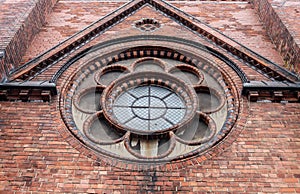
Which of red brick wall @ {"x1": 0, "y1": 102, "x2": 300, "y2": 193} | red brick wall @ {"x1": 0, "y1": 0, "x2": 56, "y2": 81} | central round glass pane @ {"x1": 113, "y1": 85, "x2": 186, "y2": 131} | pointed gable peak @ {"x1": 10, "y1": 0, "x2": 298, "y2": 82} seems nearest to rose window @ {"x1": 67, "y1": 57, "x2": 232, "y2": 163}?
central round glass pane @ {"x1": 113, "y1": 85, "x2": 186, "y2": 131}

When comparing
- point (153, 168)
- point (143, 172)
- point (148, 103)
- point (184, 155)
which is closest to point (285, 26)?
point (148, 103)

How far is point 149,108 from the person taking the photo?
26.0 feet

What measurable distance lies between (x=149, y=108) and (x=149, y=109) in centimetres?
3

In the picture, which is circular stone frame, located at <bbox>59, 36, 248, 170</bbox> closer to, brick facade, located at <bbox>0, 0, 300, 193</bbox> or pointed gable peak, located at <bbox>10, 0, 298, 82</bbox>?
brick facade, located at <bbox>0, 0, 300, 193</bbox>

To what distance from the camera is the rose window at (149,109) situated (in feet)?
22.8

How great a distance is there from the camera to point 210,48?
Answer: 9180 mm

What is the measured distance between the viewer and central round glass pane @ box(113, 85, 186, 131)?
753 cm

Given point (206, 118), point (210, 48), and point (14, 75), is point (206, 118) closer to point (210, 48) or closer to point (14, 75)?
point (210, 48)

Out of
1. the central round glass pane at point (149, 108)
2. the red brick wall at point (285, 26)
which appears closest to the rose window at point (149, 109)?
the central round glass pane at point (149, 108)

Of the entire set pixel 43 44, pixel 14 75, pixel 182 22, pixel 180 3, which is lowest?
pixel 14 75

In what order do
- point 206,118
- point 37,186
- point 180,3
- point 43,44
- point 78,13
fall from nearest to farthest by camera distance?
1. point 37,186
2. point 206,118
3. point 43,44
4. point 78,13
5. point 180,3

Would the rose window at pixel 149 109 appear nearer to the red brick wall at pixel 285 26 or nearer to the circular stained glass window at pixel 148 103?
the circular stained glass window at pixel 148 103

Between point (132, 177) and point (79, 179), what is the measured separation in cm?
79

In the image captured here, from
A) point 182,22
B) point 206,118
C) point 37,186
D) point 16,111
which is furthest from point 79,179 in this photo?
point 182,22
